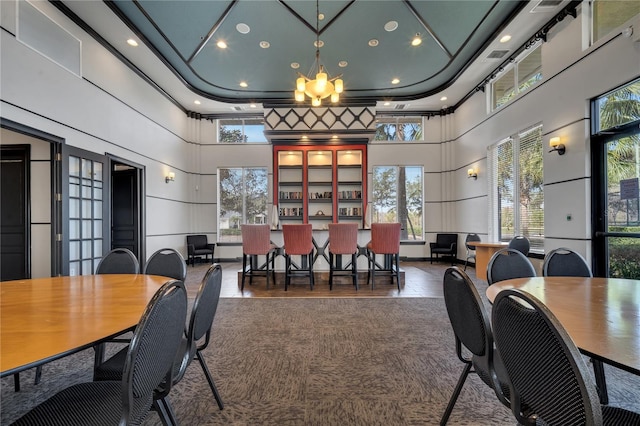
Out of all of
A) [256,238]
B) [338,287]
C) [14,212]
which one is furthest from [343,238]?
[14,212]

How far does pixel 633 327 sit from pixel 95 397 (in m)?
2.19

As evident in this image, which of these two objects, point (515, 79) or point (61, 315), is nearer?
point (61, 315)

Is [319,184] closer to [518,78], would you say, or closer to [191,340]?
[518,78]

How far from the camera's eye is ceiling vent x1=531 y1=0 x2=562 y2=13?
3.99 metres

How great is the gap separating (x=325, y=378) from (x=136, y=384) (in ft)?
4.76

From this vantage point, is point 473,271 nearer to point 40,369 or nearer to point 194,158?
point 40,369

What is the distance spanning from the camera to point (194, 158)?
8.01m

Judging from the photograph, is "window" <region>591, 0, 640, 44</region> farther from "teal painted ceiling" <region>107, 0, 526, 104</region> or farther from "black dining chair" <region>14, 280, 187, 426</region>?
"black dining chair" <region>14, 280, 187, 426</region>

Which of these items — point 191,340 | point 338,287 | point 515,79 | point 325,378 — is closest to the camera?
point 191,340

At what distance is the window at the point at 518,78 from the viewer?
492 centimetres

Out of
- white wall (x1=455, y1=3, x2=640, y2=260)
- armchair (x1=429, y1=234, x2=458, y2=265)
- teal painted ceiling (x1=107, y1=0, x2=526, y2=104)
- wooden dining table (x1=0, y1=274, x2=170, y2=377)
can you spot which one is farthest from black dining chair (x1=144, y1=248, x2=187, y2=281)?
armchair (x1=429, y1=234, x2=458, y2=265)

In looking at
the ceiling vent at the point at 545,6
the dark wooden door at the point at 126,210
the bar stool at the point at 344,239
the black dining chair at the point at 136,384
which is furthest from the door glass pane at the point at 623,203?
the dark wooden door at the point at 126,210

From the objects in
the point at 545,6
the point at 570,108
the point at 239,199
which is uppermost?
the point at 545,6

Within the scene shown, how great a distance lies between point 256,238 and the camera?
4.65 metres
